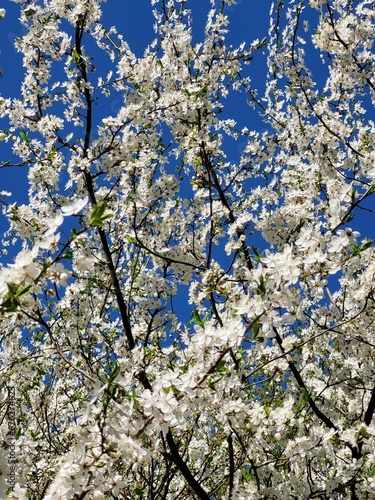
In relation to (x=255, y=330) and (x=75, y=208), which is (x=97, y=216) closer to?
(x=75, y=208)

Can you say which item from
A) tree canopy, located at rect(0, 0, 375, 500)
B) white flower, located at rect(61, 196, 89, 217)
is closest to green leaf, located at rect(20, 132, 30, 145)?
tree canopy, located at rect(0, 0, 375, 500)

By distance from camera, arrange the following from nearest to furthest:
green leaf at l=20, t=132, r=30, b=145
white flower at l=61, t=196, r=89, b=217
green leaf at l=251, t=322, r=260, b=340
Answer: white flower at l=61, t=196, r=89, b=217 → green leaf at l=251, t=322, r=260, b=340 → green leaf at l=20, t=132, r=30, b=145

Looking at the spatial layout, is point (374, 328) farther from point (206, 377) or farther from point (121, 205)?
point (206, 377)

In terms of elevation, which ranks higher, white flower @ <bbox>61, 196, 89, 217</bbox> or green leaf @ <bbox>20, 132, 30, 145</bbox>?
green leaf @ <bbox>20, 132, 30, 145</bbox>

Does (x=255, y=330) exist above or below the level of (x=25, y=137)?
below

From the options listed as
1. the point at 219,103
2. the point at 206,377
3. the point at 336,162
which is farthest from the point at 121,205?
the point at 206,377

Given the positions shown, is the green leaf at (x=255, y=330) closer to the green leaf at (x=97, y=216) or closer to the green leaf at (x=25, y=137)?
the green leaf at (x=97, y=216)

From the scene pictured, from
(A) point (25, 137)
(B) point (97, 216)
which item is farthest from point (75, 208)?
(A) point (25, 137)

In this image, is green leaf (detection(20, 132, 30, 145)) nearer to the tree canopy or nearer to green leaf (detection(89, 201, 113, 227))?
the tree canopy

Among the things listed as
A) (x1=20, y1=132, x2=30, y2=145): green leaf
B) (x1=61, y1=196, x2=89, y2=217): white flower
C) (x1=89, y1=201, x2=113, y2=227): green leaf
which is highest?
(x1=20, y1=132, x2=30, y2=145): green leaf

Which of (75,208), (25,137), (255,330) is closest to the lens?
(75,208)

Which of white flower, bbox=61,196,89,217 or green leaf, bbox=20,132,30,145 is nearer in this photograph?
white flower, bbox=61,196,89,217

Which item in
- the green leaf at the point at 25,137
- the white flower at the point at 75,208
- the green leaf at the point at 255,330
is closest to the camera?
the white flower at the point at 75,208

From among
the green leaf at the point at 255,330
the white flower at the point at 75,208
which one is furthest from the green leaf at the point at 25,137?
the green leaf at the point at 255,330
